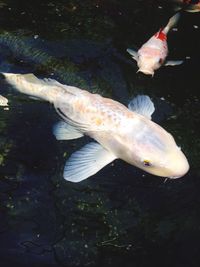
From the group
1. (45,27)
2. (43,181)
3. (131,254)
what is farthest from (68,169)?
(45,27)

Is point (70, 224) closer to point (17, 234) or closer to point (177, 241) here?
point (17, 234)

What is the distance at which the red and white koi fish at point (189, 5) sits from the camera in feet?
23.6

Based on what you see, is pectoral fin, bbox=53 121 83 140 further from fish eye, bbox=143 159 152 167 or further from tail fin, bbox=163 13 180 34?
tail fin, bbox=163 13 180 34

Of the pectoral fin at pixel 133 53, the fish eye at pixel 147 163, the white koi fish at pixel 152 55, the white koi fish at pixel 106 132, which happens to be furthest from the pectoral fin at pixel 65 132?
the pectoral fin at pixel 133 53

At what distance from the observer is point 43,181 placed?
426cm

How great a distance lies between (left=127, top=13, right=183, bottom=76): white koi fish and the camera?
217 inches

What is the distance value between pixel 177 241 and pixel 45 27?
369 centimetres

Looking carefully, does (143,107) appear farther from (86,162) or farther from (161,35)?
(161,35)

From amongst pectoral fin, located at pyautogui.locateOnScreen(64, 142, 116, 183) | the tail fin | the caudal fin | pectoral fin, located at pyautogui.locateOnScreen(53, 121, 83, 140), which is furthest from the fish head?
the tail fin

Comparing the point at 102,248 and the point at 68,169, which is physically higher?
the point at 68,169

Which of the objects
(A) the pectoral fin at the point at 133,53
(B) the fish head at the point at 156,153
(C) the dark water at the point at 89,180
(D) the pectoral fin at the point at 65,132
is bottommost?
(C) the dark water at the point at 89,180

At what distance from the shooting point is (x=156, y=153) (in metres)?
3.85

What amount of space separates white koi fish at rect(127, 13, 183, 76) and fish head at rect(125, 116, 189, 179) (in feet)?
5.02

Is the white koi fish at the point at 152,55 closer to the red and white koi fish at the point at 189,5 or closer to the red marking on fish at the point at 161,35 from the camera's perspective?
the red marking on fish at the point at 161,35
